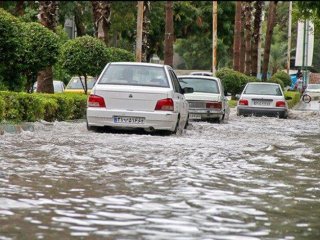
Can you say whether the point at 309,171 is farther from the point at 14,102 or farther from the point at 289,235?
the point at 14,102

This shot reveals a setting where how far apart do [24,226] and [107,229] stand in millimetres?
699

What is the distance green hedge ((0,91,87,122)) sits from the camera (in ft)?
55.7

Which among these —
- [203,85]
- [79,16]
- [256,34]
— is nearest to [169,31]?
[203,85]

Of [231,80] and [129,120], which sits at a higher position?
[231,80]

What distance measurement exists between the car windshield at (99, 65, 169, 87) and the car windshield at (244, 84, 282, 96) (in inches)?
520

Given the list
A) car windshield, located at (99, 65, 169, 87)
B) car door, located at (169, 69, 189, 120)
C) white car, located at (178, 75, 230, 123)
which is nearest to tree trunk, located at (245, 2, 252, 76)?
white car, located at (178, 75, 230, 123)

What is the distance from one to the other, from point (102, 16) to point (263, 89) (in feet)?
21.4

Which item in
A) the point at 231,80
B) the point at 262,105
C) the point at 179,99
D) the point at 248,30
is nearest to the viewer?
the point at 179,99

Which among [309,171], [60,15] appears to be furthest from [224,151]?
[60,15]

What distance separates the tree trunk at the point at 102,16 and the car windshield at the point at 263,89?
225 inches

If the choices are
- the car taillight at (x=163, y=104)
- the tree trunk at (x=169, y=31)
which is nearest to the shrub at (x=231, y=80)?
the tree trunk at (x=169, y=31)

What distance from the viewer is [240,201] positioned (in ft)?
27.9

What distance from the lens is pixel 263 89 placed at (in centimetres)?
3033

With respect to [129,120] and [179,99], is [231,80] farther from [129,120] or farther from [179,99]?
[129,120]
